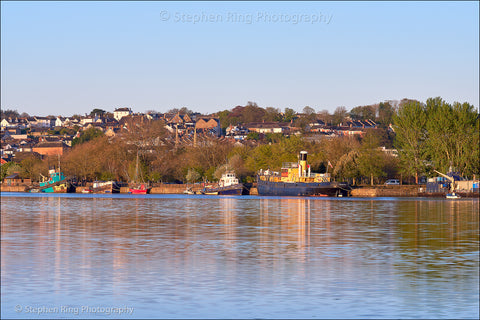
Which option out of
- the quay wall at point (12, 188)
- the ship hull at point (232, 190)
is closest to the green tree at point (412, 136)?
the ship hull at point (232, 190)

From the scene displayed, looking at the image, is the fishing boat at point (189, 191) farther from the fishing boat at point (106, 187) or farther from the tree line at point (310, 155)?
the fishing boat at point (106, 187)

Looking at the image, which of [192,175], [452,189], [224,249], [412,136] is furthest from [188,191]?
[224,249]

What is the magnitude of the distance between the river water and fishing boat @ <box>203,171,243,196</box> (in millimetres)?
82266

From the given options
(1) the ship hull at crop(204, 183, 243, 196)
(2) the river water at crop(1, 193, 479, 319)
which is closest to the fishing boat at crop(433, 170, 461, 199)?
(1) the ship hull at crop(204, 183, 243, 196)

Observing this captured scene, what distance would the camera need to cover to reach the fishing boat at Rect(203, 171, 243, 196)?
118875 millimetres

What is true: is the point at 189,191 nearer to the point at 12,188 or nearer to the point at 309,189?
the point at 309,189

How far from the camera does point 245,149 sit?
144 metres

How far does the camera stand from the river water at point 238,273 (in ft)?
50.0

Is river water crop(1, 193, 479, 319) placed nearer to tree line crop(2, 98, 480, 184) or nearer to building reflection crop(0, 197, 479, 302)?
building reflection crop(0, 197, 479, 302)

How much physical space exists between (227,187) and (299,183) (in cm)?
1495

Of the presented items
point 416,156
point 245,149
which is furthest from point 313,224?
point 245,149

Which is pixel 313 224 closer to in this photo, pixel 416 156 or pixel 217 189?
pixel 416 156

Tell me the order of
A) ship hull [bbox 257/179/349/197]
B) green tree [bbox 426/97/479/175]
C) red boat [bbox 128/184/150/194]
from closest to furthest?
green tree [bbox 426/97/479/175] → ship hull [bbox 257/179/349/197] → red boat [bbox 128/184/150/194]

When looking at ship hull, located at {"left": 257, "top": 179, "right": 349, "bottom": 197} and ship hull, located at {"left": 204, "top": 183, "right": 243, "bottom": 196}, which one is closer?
ship hull, located at {"left": 257, "top": 179, "right": 349, "bottom": 197}
